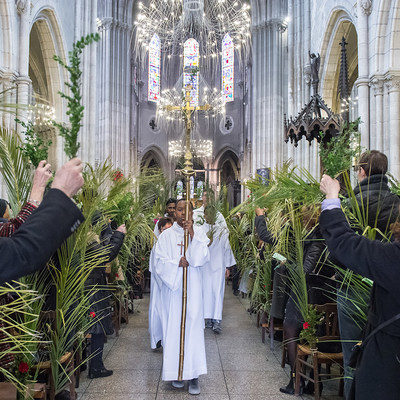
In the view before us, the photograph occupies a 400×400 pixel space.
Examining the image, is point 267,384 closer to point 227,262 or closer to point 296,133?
point 227,262

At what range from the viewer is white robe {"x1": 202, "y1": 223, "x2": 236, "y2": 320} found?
7296mm

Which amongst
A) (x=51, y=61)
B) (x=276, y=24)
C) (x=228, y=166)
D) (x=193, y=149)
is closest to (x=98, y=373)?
(x=51, y=61)

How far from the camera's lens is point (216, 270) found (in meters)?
7.74

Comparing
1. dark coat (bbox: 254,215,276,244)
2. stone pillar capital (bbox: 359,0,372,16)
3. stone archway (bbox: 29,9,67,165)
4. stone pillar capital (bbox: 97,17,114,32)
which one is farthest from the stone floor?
stone pillar capital (bbox: 97,17,114,32)

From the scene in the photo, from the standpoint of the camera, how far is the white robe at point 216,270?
287 inches

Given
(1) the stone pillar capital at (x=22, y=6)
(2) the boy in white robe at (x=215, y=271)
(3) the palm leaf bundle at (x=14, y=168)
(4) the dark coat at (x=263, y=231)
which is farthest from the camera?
(1) the stone pillar capital at (x=22, y=6)

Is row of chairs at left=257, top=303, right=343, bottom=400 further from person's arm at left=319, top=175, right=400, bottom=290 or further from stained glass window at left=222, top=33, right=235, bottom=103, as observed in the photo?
stained glass window at left=222, top=33, right=235, bottom=103

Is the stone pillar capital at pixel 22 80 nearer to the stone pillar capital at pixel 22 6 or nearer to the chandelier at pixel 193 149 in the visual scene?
the stone pillar capital at pixel 22 6

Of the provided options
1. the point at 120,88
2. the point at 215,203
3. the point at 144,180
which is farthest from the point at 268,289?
the point at 120,88

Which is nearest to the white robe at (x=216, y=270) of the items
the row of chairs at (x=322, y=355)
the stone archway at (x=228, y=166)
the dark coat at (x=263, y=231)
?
the dark coat at (x=263, y=231)

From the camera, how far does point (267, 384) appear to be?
186 inches

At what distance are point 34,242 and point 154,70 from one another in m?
31.1

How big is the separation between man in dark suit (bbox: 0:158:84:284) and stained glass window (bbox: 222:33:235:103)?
30.2m

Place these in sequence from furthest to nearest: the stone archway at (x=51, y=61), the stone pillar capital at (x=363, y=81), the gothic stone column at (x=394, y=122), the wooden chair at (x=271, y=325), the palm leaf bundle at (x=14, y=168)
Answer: the stone archway at (x=51, y=61) → the stone pillar capital at (x=363, y=81) → the gothic stone column at (x=394, y=122) → the wooden chair at (x=271, y=325) → the palm leaf bundle at (x=14, y=168)
